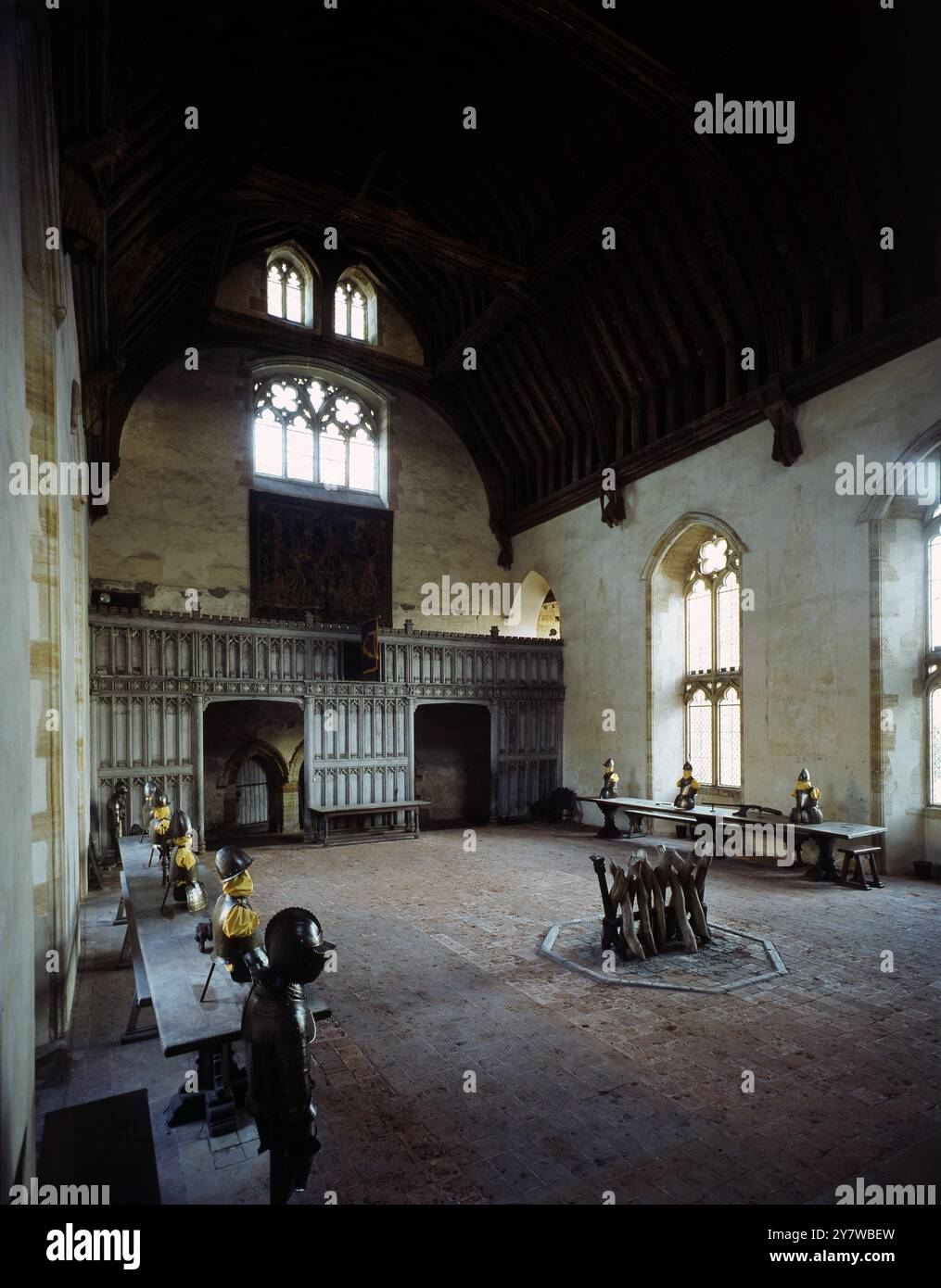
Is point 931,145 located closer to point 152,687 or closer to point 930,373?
point 930,373

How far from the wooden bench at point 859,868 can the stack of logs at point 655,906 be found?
336 cm

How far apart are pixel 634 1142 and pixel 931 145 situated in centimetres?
1123

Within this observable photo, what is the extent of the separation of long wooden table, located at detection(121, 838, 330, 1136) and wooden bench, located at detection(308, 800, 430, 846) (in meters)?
7.49

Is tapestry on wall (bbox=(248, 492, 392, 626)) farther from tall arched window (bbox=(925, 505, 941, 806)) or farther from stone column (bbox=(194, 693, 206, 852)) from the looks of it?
tall arched window (bbox=(925, 505, 941, 806))

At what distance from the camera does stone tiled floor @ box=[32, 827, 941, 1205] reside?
10.8 feet

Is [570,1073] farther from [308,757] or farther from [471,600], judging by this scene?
[471,600]

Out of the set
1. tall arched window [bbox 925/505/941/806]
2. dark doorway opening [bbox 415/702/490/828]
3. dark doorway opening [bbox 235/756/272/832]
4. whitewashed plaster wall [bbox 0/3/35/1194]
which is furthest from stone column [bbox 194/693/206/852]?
tall arched window [bbox 925/505/941/806]

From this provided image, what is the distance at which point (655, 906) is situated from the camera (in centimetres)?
643

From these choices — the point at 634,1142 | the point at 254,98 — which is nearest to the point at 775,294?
the point at 254,98

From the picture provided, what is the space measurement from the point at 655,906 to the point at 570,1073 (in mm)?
2462

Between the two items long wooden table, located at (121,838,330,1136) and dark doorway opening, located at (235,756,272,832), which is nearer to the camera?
long wooden table, located at (121,838,330,1136)

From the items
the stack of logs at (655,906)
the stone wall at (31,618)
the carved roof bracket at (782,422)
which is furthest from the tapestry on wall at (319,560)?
the stack of logs at (655,906)

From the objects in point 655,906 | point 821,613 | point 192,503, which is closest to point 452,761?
point 192,503
